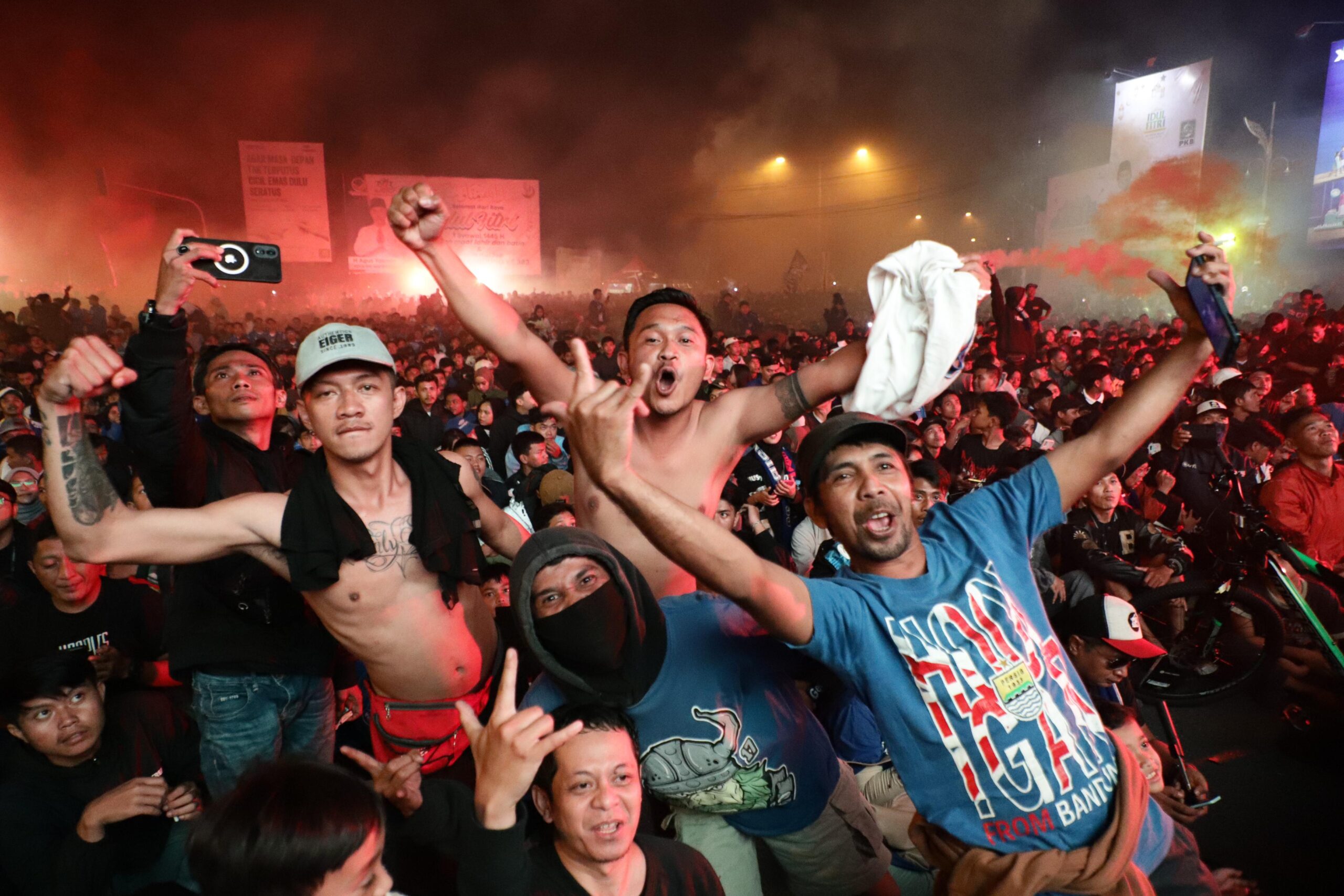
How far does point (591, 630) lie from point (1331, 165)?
89.2ft

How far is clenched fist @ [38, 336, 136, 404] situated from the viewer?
2076mm

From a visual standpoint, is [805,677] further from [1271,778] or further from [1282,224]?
[1282,224]

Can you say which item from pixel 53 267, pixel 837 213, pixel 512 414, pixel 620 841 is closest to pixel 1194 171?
pixel 837 213

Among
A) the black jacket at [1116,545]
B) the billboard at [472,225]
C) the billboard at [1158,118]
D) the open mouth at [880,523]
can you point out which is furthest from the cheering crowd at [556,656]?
the billboard at [1158,118]

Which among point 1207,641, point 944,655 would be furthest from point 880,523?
point 1207,641

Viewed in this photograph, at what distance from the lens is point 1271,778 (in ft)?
13.9

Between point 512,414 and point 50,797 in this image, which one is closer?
point 50,797

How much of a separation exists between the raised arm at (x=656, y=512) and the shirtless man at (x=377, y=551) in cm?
114

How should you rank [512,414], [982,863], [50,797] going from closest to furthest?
[982,863] → [50,797] → [512,414]

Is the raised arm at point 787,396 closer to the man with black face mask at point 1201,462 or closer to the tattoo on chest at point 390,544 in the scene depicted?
the tattoo on chest at point 390,544

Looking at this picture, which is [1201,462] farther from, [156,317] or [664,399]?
[156,317]

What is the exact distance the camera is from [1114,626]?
3664mm

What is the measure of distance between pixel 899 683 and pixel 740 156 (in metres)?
23.6

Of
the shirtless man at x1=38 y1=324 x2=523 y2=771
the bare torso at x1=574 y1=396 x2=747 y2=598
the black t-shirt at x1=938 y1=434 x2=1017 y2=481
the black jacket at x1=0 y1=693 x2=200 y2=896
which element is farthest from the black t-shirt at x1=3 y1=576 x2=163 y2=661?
the black t-shirt at x1=938 y1=434 x2=1017 y2=481
